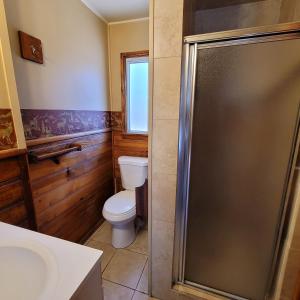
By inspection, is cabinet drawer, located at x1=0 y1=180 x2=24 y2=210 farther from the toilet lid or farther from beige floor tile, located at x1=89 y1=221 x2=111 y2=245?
beige floor tile, located at x1=89 y1=221 x2=111 y2=245

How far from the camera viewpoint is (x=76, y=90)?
65.9 inches

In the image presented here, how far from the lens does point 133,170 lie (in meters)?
2.08

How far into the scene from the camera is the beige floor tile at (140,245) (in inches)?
72.4

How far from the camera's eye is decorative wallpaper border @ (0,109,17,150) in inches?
38.4

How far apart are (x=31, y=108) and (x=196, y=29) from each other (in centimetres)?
133

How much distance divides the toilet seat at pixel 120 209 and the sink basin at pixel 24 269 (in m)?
1.05

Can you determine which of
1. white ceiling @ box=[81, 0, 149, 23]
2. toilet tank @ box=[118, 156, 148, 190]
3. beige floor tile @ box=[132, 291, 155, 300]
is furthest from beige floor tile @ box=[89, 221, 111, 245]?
white ceiling @ box=[81, 0, 149, 23]

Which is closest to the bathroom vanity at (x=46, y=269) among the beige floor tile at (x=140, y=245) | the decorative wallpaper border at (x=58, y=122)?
the decorative wallpaper border at (x=58, y=122)

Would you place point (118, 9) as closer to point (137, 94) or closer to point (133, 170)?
point (137, 94)

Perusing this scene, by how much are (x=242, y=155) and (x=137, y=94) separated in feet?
5.13

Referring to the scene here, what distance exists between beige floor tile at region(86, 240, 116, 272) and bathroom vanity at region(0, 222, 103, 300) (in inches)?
45.9

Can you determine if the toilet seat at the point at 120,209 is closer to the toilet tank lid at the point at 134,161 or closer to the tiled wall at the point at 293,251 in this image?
the toilet tank lid at the point at 134,161

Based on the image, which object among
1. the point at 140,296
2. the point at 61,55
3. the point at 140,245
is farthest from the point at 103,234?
the point at 61,55

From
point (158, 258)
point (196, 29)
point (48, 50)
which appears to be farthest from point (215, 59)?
point (158, 258)
